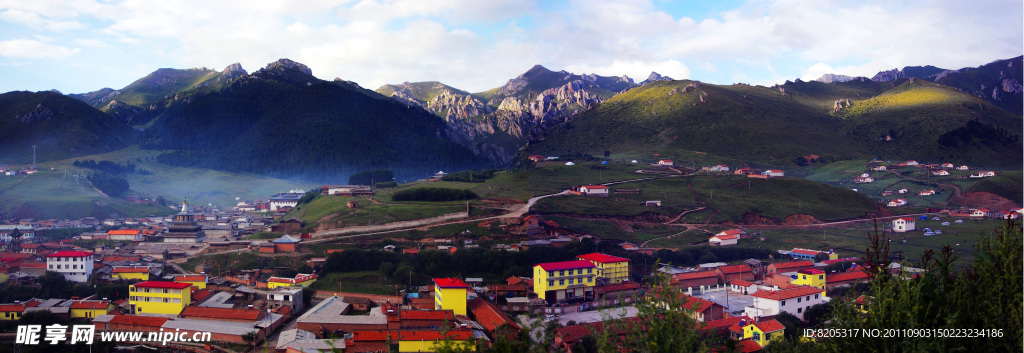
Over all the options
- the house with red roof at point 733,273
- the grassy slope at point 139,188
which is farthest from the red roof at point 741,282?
the grassy slope at point 139,188

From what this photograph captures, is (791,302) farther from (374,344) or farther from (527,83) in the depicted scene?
(527,83)

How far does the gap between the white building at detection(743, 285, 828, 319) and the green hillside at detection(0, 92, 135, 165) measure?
8589 centimetres

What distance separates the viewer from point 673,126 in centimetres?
8100

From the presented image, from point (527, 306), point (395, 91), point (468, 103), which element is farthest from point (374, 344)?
point (395, 91)

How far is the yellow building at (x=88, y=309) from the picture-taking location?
26.1 m

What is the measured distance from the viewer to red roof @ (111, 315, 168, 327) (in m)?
24.5

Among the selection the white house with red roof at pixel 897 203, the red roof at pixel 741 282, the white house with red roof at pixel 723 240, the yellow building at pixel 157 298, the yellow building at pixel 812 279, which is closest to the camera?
the yellow building at pixel 157 298

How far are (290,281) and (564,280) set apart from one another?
12.7 meters

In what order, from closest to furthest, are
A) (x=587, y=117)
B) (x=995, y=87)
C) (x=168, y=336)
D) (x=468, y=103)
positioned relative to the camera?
(x=168, y=336) → (x=587, y=117) → (x=995, y=87) → (x=468, y=103)

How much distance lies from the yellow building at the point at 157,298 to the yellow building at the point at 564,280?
14.8 metres

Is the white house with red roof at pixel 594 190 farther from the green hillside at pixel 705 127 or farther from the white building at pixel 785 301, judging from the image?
the green hillside at pixel 705 127

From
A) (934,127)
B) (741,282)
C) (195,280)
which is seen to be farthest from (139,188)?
(934,127)

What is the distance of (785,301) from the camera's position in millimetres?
25406

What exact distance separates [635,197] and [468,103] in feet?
319
